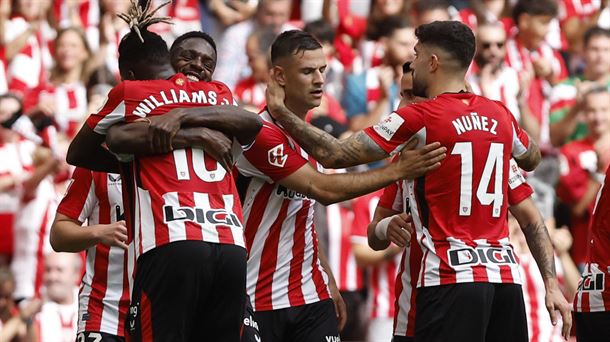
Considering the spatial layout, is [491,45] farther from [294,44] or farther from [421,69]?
[421,69]

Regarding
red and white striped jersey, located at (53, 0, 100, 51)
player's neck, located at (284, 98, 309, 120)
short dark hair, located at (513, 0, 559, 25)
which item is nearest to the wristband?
player's neck, located at (284, 98, 309, 120)

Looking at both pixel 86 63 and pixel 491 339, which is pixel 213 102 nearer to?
pixel 491 339

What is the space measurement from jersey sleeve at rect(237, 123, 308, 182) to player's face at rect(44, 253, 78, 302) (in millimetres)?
4065

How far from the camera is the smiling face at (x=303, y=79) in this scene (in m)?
8.74

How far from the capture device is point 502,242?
7.79 m

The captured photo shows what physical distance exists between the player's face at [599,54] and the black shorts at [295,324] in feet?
24.8

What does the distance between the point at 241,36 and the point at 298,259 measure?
275 inches

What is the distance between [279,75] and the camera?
348 inches

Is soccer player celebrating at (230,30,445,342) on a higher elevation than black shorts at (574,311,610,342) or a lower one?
higher

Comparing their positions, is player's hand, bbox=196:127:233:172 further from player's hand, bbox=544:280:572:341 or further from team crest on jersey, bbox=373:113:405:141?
player's hand, bbox=544:280:572:341

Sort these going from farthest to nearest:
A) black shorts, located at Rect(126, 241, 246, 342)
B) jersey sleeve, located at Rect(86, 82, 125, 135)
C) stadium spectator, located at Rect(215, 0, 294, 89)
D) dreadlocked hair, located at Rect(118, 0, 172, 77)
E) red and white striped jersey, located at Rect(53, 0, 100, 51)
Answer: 1. red and white striped jersey, located at Rect(53, 0, 100, 51)
2. stadium spectator, located at Rect(215, 0, 294, 89)
3. dreadlocked hair, located at Rect(118, 0, 172, 77)
4. jersey sleeve, located at Rect(86, 82, 125, 135)
5. black shorts, located at Rect(126, 241, 246, 342)

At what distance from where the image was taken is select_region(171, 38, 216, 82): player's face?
8.55m

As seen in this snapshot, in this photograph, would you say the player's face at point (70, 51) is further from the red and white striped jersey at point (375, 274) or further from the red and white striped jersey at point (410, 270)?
the red and white striped jersey at point (410, 270)

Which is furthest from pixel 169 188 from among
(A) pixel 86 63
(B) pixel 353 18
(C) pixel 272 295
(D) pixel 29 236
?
(B) pixel 353 18
